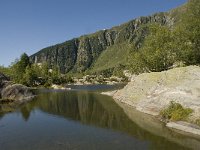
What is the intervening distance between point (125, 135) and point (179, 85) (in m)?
20.3

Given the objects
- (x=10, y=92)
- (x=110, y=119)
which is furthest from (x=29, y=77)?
(x=110, y=119)

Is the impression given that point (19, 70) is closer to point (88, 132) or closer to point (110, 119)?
point (110, 119)

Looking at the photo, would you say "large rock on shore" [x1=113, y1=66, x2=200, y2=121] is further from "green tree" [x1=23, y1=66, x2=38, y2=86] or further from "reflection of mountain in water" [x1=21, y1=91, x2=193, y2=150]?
"green tree" [x1=23, y1=66, x2=38, y2=86]

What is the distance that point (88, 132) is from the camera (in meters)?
48.2

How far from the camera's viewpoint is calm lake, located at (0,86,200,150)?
39.8 meters

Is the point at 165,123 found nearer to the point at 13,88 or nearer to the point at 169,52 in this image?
the point at 169,52

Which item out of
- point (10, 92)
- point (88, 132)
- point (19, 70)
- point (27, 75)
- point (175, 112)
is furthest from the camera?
point (19, 70)

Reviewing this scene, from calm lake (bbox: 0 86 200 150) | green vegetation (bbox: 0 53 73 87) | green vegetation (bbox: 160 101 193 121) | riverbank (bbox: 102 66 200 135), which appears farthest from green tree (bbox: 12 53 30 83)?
green vegetation (bbox: 160 101 193 121)

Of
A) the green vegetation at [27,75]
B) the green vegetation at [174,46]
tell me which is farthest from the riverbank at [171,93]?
the green vegetation at [27,75]

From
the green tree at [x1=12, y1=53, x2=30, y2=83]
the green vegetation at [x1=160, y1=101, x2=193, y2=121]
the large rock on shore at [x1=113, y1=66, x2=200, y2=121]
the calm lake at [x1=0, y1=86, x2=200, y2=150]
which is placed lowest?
the calm lake at [x1=0, y1=86, x2=200, y2=150]

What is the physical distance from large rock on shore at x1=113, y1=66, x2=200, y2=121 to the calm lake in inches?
156

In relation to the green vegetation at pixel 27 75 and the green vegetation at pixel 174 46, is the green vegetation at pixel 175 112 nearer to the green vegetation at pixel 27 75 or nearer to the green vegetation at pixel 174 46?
the green vegetation at pixel 174 46

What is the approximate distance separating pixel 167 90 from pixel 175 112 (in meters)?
9.56

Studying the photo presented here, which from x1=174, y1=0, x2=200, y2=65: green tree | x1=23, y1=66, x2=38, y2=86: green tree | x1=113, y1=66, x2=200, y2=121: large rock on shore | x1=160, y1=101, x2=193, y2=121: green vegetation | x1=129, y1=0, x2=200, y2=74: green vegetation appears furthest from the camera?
x1=23, y1=66, x2=38, y2=86: green tree
